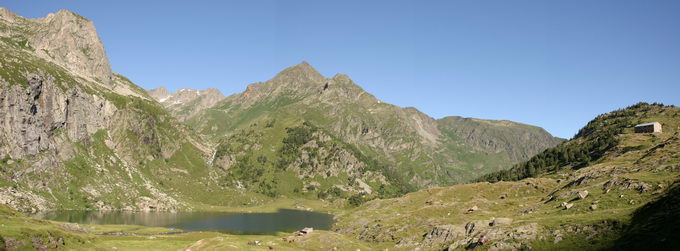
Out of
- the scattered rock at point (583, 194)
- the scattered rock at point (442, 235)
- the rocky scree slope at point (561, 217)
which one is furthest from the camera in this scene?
the scattered rock at point (583, 194)

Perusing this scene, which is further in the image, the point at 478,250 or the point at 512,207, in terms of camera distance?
the point at 512,207

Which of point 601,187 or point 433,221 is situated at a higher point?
point 601,187

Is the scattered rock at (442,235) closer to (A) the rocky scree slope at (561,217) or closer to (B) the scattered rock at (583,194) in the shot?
(A) the rocky scree slope at (561,217)

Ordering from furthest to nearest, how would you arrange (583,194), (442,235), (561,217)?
(442,235)
(583,194)
(561,217)

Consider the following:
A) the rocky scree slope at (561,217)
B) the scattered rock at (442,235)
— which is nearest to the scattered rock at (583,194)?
the rocky scree slope at (561,217)

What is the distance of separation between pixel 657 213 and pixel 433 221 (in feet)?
253

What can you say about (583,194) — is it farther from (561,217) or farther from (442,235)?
(442,235)

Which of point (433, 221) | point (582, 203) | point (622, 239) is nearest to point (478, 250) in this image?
point (622, 239)

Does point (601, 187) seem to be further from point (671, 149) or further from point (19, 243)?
point (19, 243)

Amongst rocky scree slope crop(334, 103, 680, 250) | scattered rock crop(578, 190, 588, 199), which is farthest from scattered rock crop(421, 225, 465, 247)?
scattered rock crop(578, 190, 588, 199)

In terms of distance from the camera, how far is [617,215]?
51281 millimetres

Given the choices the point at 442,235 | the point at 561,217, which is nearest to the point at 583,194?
the point at 561,217

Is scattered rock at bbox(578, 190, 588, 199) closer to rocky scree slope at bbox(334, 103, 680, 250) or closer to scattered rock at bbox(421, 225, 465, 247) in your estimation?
rocky scree slope at bbox(334, 103, 680, 250)

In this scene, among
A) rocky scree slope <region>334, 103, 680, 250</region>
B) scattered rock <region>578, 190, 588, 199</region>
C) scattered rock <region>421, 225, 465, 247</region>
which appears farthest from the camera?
scattered rock <region>578, 190, 588, 199</region>
